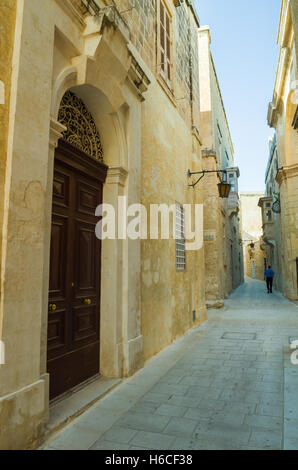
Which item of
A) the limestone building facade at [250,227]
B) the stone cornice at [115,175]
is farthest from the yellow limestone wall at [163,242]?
the limestone building facade at [250,227]

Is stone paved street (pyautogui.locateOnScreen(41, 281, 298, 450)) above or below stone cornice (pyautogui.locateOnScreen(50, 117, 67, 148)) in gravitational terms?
below

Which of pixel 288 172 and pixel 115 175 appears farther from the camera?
pixel 288 172

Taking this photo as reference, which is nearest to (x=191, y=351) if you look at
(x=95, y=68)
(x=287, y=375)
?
(x=287, y=375)

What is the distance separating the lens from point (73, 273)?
3.80 metres

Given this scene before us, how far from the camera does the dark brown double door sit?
3.47 metres

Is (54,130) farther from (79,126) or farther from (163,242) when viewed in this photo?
(163,242)

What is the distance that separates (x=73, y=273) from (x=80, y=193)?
3.34ft

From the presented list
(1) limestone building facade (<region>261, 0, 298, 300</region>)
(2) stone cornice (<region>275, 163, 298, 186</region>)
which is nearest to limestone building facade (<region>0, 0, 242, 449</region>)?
(1) limestone building facade (<region>261, 0, 298, 300</region>)

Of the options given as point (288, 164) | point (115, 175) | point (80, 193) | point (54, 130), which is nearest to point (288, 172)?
point (288, 164)

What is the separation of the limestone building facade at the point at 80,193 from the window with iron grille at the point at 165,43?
0.13ft

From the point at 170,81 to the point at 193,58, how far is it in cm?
325

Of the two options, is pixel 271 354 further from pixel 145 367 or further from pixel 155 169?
pixel 155 169

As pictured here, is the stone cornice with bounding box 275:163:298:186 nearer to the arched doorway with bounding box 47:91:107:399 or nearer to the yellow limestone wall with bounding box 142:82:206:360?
the yellow limestone wall with bounding box 142:82:206:360

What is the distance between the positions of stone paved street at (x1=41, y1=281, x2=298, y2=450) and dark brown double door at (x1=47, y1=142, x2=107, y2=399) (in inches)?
20.4
